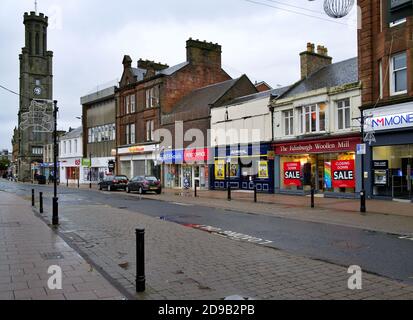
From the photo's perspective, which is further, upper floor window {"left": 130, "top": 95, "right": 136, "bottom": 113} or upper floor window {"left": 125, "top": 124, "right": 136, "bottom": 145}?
upper floor window {"left": 125, "top": 124, "right": 136, "bottom": 145}

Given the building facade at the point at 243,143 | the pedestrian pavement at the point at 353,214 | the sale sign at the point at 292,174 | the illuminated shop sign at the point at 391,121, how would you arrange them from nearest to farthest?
the pedestrian pavement at the point at 353,214
the illuminated shop sign at the point at 391,121
the sale sign at the point at 292,174
the building facade at the point at 243,143

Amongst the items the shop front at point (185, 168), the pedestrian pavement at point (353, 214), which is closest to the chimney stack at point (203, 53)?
the shop front at point (185, 168)

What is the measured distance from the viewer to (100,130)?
54.8 metres

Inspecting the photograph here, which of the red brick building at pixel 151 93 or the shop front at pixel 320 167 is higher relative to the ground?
the red brick building at pixel 151 93

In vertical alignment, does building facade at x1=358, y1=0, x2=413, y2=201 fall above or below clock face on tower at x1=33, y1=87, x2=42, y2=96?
below

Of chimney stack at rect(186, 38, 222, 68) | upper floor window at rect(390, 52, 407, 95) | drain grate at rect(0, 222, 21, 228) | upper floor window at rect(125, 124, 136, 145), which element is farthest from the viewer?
upper floor window at rect(125, 124, 136, 145)

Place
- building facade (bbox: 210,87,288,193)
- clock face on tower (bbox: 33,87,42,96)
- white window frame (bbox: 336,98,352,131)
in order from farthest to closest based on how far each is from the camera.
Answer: clock face on tower (bbox: 33,87,42,96) < building facade (bbox: 210,87,288,193) < white window frame (bbox: 336,98,352,131)

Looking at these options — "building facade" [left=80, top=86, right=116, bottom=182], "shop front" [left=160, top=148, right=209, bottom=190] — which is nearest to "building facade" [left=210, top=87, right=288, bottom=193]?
"shop front" [left=160, top=148, right=209, bottom=190]

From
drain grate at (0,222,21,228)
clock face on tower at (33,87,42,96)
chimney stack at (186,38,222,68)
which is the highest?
clock face on tower at (33,87,42,96)

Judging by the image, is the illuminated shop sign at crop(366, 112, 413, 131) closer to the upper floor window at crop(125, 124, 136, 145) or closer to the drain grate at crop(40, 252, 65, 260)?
the drain grate at crop(40, 252, 65, 260)

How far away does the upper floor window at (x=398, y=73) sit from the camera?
67.4 ft

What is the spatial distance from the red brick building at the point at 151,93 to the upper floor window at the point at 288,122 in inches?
635

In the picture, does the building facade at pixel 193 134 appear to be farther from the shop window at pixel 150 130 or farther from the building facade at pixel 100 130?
the building facade at pixel 100 130

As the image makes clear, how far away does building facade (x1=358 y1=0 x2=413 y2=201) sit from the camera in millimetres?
20219
